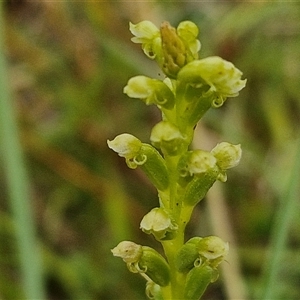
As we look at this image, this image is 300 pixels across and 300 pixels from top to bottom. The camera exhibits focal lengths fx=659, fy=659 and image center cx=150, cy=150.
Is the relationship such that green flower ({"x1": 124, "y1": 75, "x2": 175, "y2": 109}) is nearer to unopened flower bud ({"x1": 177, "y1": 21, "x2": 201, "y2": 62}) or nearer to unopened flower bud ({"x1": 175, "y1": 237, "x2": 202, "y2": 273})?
unopened flower bud ({"x1": 177, "y1": 21, "x2": 201, "y2": 62})

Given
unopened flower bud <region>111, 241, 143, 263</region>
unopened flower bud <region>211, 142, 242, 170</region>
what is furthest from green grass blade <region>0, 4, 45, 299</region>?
unopened flower bud <region>211, 142, 242, 170</region>

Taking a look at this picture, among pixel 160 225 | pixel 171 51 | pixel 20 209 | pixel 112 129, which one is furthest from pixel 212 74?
pixel 112 129

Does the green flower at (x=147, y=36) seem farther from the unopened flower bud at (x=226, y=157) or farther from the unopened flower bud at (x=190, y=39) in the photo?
the unopened flower bud at (x=226, y=157)

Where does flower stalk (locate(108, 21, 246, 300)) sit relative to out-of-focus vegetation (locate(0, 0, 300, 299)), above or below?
below

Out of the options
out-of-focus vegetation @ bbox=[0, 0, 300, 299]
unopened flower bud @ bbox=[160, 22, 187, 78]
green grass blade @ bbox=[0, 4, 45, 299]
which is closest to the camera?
unopened flower bud @ bbox=[160, 22, 187, 78]

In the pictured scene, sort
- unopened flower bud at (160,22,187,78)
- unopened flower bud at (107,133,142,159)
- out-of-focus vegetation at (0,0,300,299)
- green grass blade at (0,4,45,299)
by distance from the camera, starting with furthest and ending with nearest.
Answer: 1. out-of-focus vegetation at (0,0,300,299)
2. green grass blade at (0,4,45,299)
3. unopened flower bud at (107,133,142,159)
4. unopened flower bud at (160,22,187,78)

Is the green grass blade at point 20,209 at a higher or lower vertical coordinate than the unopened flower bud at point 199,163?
higher

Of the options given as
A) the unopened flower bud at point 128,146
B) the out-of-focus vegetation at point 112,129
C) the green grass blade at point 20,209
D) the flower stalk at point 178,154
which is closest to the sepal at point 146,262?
the flower stalk at point 178,154

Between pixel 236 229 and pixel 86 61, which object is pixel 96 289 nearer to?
pixel 236 229

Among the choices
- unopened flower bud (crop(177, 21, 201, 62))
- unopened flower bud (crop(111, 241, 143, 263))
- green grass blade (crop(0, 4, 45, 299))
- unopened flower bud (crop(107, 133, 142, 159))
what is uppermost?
green grass blade (crop(0, 4, 45, 299))
